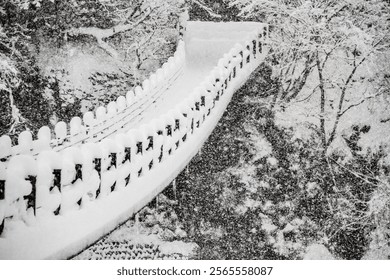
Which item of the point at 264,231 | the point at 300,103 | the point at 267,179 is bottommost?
the point at 264,231

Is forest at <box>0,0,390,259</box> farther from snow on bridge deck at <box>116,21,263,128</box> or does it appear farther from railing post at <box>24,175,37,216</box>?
railing post at <box>24,175,37,216</box>

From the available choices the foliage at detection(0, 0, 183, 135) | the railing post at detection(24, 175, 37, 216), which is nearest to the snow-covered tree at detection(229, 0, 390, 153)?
the foliage at detection(0, 0, 183, 135)

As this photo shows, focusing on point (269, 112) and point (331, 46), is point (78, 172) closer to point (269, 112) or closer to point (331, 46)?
point (331, 46)

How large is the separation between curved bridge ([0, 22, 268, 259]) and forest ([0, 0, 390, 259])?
1.40 meters

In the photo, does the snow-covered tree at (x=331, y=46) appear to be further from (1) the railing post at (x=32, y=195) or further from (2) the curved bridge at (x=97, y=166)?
(1) the railing post at (x=32, y=195)

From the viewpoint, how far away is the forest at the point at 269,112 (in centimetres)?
707

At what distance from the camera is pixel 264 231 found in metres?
7.30

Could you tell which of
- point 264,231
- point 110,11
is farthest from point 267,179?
point 110,11

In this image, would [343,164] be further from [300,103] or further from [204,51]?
[204,51]

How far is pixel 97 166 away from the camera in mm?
3504

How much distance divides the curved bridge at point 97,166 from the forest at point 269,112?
1.40 meters

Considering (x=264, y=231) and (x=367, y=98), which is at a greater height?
(x=367, y=98)
